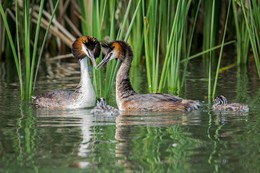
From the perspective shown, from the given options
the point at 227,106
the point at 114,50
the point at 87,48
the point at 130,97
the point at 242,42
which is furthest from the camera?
the point at 242,42

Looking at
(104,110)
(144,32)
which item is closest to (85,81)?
(144,32)

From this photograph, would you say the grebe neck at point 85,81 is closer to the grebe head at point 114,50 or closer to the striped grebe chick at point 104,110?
the grebe head at point 114,50

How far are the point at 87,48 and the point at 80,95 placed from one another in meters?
0.61

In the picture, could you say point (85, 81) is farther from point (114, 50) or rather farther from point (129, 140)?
point (129, 140)

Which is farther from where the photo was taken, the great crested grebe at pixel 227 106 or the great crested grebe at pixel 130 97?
the great crested grebe at pixel 130 97

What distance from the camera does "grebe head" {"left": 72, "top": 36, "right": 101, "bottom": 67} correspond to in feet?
33.2

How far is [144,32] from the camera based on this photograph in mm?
9961

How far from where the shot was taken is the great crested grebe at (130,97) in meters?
9.34

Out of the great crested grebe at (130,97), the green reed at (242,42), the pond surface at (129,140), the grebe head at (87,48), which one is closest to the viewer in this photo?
the pond surface at (129,140)

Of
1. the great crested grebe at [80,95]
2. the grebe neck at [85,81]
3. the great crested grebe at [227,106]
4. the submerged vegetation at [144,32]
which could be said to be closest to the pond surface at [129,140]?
the great crested grebe at [227,106]

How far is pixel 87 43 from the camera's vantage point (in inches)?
402

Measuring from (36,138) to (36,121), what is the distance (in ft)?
3.85

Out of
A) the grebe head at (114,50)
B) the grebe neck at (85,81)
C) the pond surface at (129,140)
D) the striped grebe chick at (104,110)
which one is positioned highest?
the grebe head at (114,50)

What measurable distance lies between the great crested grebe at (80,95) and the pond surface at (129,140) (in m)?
0.23
